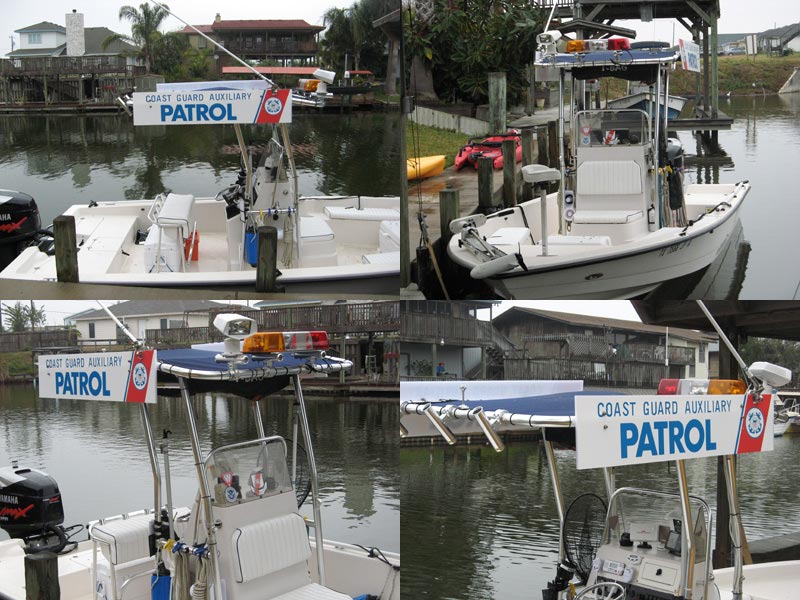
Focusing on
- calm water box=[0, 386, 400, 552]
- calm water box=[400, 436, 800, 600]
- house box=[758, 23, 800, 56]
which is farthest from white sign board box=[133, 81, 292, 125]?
calm water box=[400, 436, 800, 600]

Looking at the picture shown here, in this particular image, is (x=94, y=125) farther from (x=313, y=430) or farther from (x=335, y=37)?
(x=313, y=430)

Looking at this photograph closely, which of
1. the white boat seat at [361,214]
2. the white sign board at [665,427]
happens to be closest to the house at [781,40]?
the white sign board at [665,427]

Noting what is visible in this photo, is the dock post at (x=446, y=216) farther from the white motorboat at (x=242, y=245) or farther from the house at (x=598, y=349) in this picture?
the house at (x=598, y=349)

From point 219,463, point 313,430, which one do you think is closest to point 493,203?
point 219,463

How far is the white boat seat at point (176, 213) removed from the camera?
5.30 m

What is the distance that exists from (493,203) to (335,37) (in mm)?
2052

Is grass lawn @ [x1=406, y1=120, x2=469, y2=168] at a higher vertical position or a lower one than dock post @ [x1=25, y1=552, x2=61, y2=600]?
higher

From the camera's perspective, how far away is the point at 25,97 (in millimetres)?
5418

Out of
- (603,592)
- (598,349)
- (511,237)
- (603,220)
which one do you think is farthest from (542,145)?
(598,349)

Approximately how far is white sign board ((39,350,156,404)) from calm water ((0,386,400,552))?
3502 millimetres

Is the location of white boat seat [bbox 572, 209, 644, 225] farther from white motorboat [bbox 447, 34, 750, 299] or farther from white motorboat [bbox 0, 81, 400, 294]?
white motorboat [bbox 0, 81, 400, 294]

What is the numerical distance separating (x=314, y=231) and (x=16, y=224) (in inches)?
69.1

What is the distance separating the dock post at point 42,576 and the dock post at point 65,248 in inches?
58.9

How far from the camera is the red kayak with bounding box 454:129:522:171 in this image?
16.0 feet
